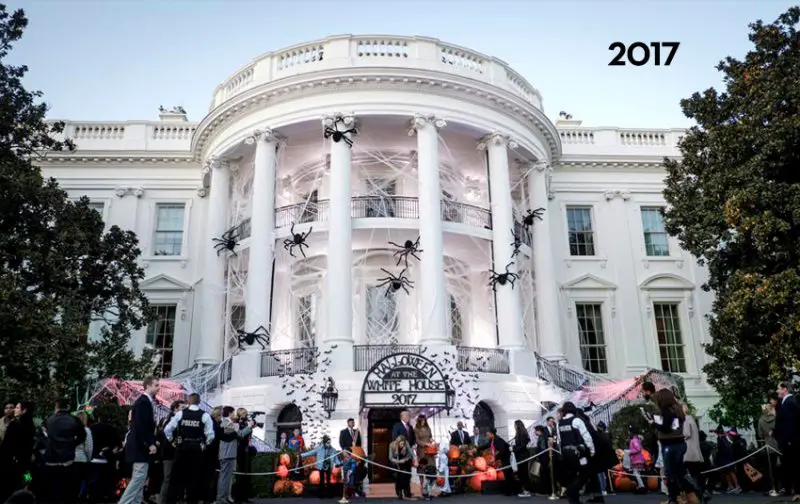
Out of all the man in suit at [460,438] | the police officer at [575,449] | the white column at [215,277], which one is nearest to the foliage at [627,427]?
the man in suit at [460,438]

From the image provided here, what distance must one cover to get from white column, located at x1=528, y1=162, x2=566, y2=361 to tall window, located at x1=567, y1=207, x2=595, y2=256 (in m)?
3.87

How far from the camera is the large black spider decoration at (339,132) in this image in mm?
19438

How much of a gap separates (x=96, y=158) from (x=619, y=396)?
790 inches

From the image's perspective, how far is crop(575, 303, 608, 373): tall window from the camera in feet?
80.8

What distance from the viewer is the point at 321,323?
864 inches

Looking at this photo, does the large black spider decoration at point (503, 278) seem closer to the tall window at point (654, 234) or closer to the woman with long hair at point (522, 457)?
the woman with long hair at point (522, 457)

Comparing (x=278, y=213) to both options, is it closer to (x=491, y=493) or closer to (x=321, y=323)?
(x=321, y=323)

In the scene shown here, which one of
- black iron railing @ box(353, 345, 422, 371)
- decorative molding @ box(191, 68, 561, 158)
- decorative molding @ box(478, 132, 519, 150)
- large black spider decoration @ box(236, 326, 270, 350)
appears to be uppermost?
decorative molding @ box(191, 68, 561, 158)

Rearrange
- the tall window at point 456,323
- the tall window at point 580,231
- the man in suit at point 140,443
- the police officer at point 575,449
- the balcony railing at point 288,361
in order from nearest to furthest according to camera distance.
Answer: the man in suit at point 140,443
the police officer at point 575,449
the balcony railing at point 288,361
the tall window at point 456,323
the tall window at point 580,231

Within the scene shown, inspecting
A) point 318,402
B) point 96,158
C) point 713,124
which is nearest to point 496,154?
point 713,124

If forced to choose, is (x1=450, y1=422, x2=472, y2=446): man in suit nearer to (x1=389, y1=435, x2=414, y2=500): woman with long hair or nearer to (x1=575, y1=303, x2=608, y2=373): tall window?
(x1=389, y1=435, x2=414, y2=500): woman with long hair

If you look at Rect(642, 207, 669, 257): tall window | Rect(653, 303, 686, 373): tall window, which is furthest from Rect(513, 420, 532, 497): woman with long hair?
Rect(642, 207, 669, 257): tall window

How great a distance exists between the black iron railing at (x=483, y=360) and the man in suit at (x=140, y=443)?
1037 cm

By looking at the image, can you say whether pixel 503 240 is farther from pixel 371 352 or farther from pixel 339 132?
pixel 339 132
